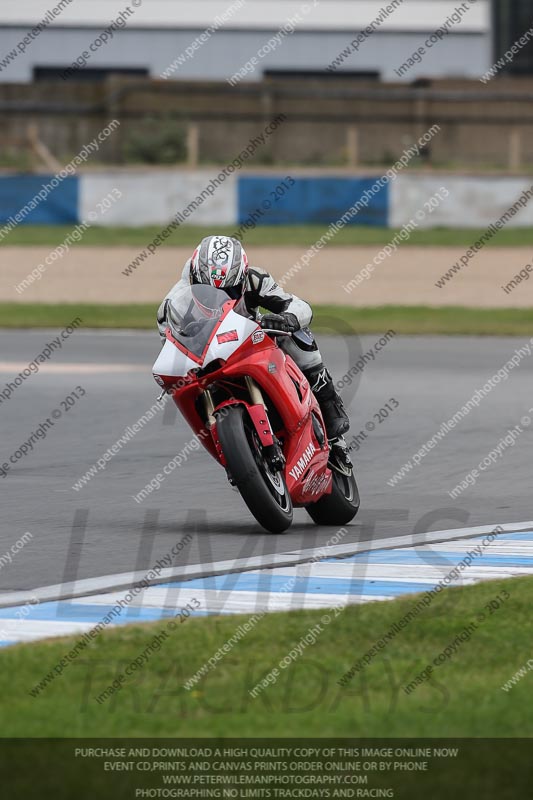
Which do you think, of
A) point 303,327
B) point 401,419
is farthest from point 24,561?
point 401,419

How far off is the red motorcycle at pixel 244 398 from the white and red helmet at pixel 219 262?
0.26 feet

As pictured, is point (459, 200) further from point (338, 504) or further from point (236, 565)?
point (236, 565)

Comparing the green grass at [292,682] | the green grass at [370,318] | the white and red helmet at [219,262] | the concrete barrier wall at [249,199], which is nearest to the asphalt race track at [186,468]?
the white and red helmet at [219,262]

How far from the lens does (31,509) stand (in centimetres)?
1009

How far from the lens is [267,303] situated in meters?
9.16

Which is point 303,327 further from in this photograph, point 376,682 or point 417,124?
point 417,124

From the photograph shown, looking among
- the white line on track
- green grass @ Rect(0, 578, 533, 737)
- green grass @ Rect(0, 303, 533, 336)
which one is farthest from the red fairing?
green grass @ Rect(0, 303, 533, 336)

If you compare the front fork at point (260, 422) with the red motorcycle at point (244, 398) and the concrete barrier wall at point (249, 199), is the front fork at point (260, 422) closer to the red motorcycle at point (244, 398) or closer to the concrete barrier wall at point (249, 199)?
the red motorcycle at point (244, 398)

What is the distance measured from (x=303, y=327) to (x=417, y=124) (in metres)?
41.8

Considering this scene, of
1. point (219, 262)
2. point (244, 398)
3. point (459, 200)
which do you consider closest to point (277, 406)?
point (244, 398)

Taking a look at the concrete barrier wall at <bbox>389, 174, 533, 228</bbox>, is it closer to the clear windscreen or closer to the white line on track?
the white line on track

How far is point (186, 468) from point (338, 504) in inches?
104

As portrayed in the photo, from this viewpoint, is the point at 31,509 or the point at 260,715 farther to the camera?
the point at 31,509

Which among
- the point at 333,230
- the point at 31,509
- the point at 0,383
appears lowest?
the point at 333,230
